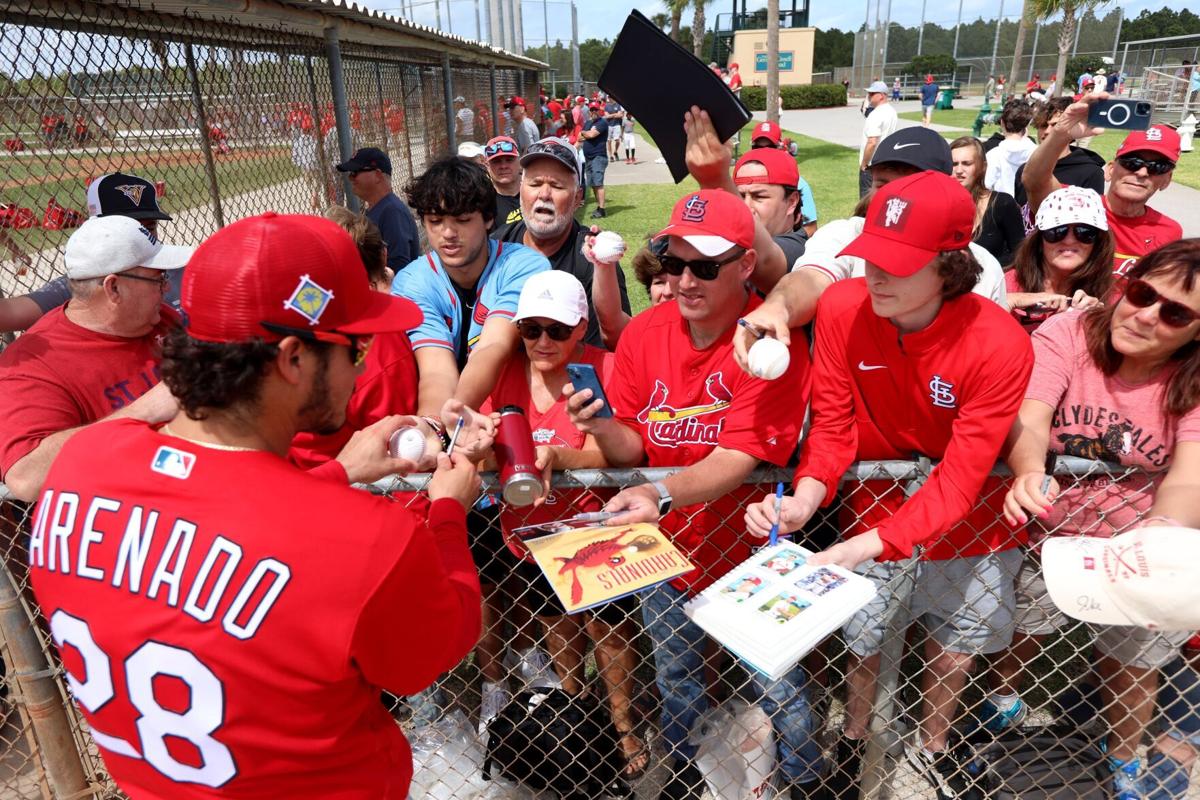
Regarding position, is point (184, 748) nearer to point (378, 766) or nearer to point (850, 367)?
point (378, 766)

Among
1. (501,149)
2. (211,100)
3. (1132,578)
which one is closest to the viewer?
(1132,578)

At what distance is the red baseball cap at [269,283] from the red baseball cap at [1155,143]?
14.5 feet

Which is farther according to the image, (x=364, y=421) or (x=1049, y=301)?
(x=1049, y=301)

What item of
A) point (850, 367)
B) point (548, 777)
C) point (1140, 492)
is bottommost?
point (548, 777)

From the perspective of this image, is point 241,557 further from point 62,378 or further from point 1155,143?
point 1155,143

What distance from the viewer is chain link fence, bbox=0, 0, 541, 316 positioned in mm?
4164

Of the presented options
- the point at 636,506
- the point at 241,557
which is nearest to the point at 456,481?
Answer: the point at 636,506

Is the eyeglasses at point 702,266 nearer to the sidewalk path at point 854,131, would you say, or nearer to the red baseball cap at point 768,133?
the sidewalk path at point 854,131

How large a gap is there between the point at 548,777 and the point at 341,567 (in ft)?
6.39

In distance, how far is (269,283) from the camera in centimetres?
141

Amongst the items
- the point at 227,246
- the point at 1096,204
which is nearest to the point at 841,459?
the point at 227,246

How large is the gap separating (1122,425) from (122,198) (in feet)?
14.3

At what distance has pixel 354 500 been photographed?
57.7 inches

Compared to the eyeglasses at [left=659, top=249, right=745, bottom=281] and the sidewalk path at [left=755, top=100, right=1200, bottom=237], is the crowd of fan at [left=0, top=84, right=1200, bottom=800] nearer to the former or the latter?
the eyeglasses at [left=659, top=249, right=745, bottom=281]
